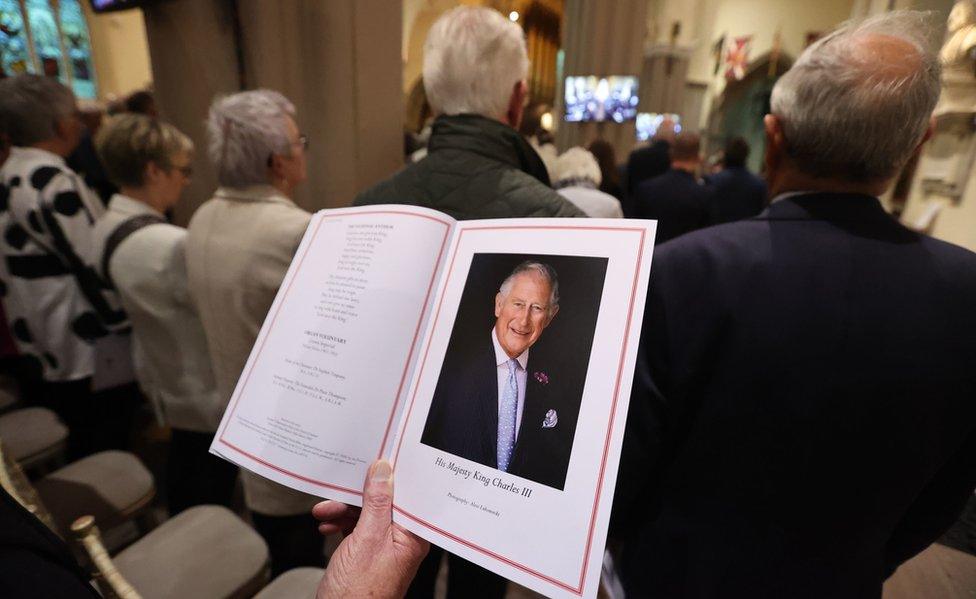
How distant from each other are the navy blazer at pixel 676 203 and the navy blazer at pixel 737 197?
32 cm

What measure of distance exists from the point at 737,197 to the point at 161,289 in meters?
3.68

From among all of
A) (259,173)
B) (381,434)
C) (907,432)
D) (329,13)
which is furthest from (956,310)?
(329,13)

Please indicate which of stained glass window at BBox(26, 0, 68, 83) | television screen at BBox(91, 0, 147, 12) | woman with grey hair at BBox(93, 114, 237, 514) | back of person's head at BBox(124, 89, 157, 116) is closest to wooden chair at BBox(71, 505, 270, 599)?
woman with grey hair at BBox(93, 114, 237, 514)

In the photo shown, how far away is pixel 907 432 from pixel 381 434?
88cm

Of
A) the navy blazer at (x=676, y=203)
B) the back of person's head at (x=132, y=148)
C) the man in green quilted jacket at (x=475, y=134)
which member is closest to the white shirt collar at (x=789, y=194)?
the man in green quilted jacket at (x=475, y=134)

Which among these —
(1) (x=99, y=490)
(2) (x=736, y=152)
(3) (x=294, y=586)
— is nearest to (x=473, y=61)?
(3) (x=294, y=586)

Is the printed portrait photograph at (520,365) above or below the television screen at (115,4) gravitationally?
below

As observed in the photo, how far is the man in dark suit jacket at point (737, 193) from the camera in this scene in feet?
Result: 11.7

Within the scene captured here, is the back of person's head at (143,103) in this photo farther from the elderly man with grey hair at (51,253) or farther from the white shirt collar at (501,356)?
the white shirt collar at (501,356)

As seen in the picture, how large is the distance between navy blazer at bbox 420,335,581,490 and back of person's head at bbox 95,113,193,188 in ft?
5.21

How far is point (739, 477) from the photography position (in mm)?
875

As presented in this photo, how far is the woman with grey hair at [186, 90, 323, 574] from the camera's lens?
4.39 ft

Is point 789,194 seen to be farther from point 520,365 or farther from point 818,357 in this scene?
point 520,365

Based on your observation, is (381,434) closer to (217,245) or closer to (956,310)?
(956,310)
